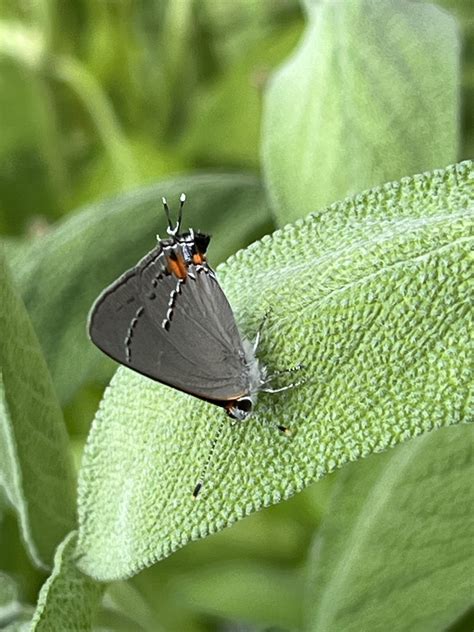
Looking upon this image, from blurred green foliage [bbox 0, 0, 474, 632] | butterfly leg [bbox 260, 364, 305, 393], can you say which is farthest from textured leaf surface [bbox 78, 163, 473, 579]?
blurred green foliage [bbox 0, 0, 474, 632]

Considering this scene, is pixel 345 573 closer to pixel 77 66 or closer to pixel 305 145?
pixel 305 145

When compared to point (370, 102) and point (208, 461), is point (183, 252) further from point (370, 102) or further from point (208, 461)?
point (370, 102)

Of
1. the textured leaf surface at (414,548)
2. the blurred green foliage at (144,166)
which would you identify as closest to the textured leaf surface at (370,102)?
the blurred green foliage at (144,166)

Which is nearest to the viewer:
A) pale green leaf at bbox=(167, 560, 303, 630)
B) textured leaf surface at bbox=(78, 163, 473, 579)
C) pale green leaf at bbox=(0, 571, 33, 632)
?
textured leaf surface at bbox=(78, 163, 473, 579)

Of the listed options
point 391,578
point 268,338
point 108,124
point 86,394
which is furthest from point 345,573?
point 108,124

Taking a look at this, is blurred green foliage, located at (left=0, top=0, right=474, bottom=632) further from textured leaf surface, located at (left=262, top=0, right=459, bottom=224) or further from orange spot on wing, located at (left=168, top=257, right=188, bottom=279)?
orange spot on wing, located at (left=168, top=257, right=188, bottom=279)

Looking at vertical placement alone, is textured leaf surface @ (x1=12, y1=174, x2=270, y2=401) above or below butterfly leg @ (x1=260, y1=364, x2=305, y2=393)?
above

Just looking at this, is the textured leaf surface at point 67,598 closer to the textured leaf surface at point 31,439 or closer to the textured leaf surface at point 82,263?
the textured leaf surface at point 31,439
